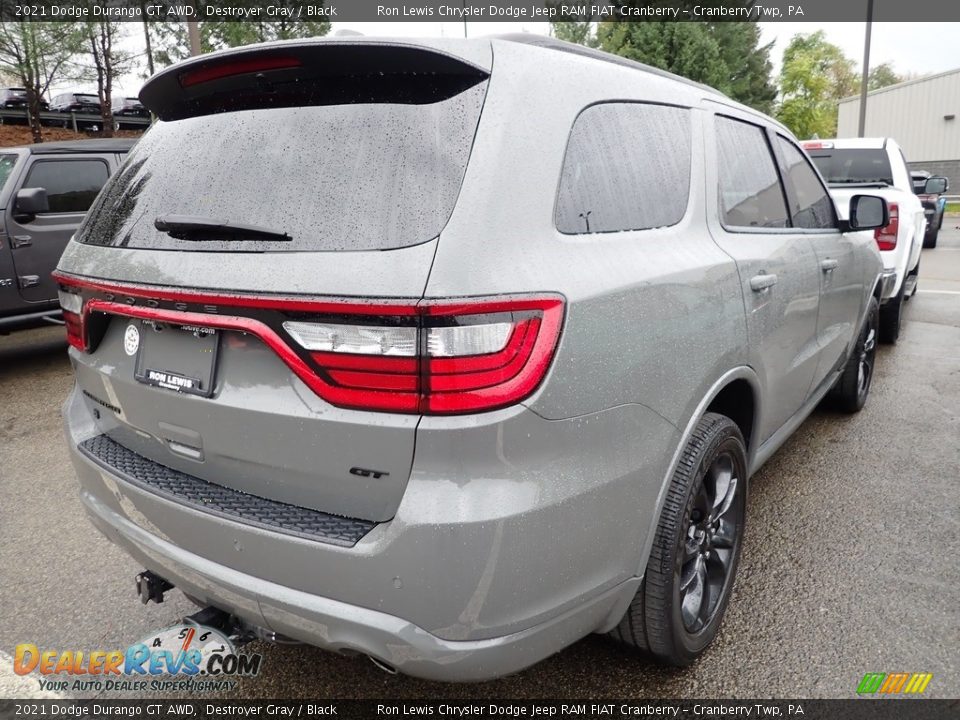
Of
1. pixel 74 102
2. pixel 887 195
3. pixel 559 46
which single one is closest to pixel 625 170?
pixel 559 46

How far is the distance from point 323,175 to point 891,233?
5911mm

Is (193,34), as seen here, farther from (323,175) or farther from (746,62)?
(746,62)

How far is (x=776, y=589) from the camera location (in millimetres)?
2727

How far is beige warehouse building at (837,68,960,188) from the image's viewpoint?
107 feet

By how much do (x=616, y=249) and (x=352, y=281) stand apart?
708 millimetres

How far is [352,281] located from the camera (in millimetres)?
1479

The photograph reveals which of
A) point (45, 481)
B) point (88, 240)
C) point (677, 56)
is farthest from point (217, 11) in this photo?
point (88, 240)

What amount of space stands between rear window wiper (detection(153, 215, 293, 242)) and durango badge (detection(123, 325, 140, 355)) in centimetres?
30

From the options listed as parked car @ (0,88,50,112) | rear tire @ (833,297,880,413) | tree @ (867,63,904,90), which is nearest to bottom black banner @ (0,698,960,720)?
rear tire @ (833,297,880,413)

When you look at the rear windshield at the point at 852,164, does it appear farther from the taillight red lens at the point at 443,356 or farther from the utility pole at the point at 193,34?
the utility pole at the point at 193,34

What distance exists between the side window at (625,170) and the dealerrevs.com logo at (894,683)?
5.11ft

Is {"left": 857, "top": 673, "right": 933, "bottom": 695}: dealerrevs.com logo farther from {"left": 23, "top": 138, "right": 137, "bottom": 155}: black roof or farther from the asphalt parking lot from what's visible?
{"left": 23, "top": 138, "right": 137, "bottom": 155}: black roof

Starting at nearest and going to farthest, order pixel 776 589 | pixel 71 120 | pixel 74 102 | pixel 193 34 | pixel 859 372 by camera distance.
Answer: pixel 776 589 < pixel 859 372 < pixel 193 34 < pixel 74 102 < pixel 71 120

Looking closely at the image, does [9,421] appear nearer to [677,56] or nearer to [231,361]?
[231,361]
